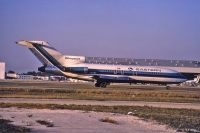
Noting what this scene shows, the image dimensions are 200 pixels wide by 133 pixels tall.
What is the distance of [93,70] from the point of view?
82500 millimetres

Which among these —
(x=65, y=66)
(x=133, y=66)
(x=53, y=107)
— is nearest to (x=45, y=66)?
(x=65, y=66)

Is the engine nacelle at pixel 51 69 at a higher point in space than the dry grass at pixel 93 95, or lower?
higher

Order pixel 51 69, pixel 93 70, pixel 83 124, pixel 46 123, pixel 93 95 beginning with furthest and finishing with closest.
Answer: pixel 51 69 → pixel 93 70 → pixel 93 95 → pixel 83 124 → pixel 46 123

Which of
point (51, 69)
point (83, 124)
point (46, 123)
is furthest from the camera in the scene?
point (51, 69)

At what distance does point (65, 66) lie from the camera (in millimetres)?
84750

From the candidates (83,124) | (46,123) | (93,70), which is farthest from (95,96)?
(93,70)

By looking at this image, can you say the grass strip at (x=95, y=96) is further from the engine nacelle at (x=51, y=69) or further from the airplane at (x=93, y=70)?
the engine nacelle at (x=51, y=69)

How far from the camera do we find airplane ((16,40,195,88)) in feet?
271

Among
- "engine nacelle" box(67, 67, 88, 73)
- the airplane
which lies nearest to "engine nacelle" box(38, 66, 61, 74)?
the airplane

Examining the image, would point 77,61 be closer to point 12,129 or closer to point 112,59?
point 112,59

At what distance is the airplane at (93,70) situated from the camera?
8256cm

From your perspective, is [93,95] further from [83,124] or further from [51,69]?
[51,69]

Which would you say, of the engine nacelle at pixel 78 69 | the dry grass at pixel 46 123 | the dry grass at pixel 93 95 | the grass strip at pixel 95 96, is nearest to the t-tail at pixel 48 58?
the engine nacelle at pixel 78 69

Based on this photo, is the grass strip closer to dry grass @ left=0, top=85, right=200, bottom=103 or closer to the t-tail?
dry grass @ left=0, top=85, right=200, bottom=103
